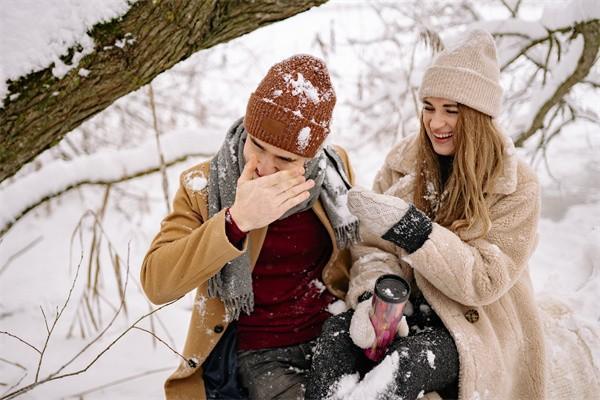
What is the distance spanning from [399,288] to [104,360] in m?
1.69

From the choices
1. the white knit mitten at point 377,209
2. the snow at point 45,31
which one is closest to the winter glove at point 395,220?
the white knit mitten at point 377,209

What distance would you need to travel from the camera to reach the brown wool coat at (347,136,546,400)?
1710 mm

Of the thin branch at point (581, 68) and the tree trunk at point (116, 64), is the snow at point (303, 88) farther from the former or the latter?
the thin branch at point (581, 68)

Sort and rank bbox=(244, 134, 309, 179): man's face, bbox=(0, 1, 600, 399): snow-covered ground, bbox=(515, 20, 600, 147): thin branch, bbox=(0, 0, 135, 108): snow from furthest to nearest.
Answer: bbox=(515, 20, 600, 147): thin branch, bbox=(0, 1, 600, 399): snow-covered ground, bbox=(244, 134, 309, 179): man's face, bbox=(0, 0, 135, 108): snow

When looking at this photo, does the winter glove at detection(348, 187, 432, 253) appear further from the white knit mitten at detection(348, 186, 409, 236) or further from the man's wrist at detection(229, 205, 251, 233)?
the man's wrist at detection(229, 205, 251, 233)

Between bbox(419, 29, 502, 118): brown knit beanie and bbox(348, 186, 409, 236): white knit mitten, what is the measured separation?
18.7 inches

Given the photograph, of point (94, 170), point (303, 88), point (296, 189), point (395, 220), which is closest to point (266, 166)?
point (296, 189)

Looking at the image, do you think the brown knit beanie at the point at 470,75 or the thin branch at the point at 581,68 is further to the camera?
the thin branch at the point at 581,68

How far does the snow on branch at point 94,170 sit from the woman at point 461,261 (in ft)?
3.66

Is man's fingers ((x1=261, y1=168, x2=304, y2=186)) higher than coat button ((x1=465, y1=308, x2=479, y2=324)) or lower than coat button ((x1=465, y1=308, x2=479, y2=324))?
higher

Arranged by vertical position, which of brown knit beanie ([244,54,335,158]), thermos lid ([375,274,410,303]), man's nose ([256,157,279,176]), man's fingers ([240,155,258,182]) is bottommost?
thermos lid ([375,274,410,303])

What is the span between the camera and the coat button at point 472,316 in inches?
71.4

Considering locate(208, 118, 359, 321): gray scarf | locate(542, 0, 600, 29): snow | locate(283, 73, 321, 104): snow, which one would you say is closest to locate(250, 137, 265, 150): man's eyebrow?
locate(208, 118, 359, 321): gray scarf

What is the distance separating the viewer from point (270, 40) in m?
5.34
